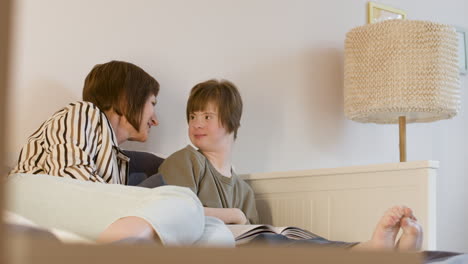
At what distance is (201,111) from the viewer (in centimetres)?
204

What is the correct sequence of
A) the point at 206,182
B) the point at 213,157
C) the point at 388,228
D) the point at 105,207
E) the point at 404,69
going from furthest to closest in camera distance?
the point at 404,69
the point at 213,157
the point at 206,182
the point at 388,228
the point at 105,207

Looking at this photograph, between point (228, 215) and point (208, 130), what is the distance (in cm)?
32

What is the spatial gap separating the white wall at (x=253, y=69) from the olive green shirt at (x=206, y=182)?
0.97ft

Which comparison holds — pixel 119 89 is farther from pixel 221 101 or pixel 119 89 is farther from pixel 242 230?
pixel 242 230

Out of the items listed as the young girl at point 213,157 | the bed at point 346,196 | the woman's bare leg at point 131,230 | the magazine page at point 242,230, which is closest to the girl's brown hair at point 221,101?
the young girl at point 213,157

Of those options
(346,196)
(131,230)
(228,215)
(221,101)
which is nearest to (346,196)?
(346,196)

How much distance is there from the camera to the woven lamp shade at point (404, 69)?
238cm

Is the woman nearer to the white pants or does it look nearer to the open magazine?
the white pants

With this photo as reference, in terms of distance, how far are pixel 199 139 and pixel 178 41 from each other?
1.44 ft

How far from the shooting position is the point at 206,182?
1945 millimetres

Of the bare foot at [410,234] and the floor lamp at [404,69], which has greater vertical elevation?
the floor lamp at [404,69]

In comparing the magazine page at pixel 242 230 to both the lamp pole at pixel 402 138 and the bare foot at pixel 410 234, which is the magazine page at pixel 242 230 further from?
the lamp pole at pixel 402 138

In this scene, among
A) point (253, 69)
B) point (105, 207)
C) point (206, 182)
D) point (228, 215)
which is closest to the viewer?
point (105, 207)

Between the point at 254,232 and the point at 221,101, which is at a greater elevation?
the point at 221,101
